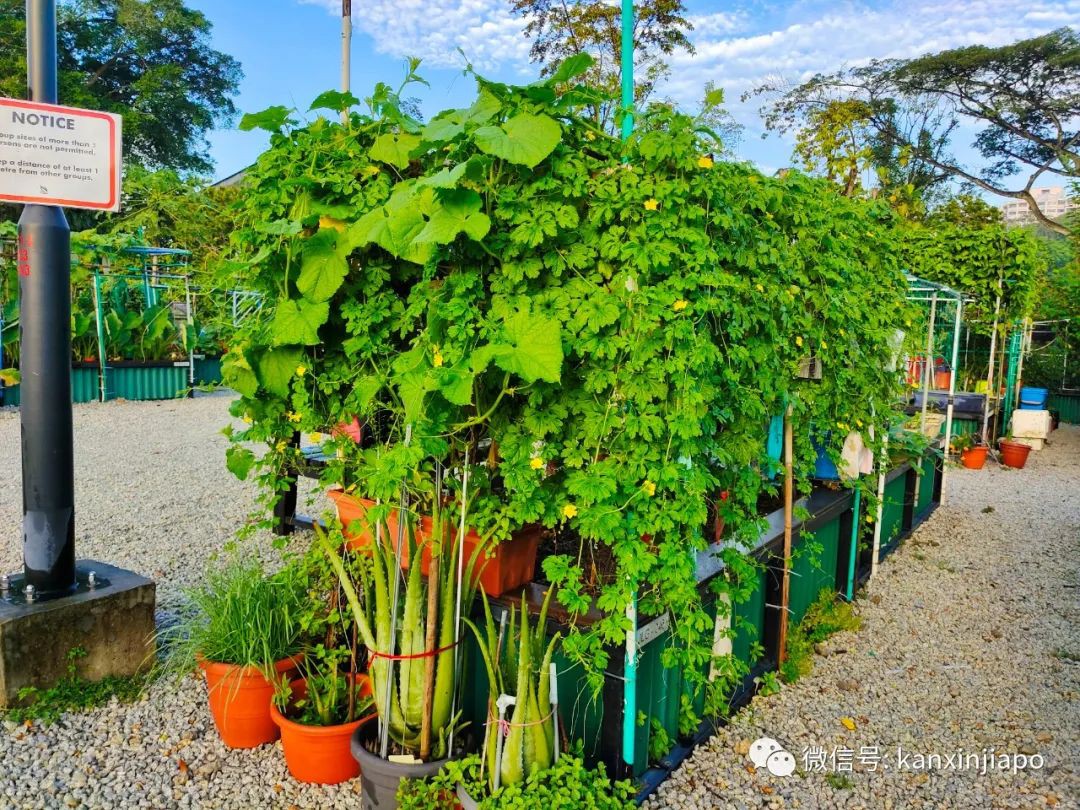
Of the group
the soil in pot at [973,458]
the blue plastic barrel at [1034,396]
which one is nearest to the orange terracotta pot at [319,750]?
the soil in pot at [973,458]

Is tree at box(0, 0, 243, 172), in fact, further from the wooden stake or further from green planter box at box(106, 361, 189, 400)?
the wooden stake

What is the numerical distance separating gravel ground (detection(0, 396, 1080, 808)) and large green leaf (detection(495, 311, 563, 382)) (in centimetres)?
151

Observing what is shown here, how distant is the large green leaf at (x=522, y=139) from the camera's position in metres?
1.90

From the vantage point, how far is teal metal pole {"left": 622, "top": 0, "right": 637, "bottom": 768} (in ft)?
6.83

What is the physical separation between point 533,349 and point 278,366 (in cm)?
98

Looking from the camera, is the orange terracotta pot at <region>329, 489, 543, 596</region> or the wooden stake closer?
the orange terracotta pot at <region>329, 489, 543, 596</region>

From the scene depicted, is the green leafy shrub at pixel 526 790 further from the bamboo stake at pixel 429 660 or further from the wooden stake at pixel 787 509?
the wooden stake at pixel 787 509

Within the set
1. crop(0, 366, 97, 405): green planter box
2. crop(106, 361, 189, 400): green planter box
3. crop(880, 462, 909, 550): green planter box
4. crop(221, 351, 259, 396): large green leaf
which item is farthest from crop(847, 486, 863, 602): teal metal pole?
crop(0, 366, 97, 405): green planter box

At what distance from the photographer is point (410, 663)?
7.66 feet

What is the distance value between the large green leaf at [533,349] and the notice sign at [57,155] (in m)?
1.89

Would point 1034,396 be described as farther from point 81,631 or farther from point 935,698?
point 81,631

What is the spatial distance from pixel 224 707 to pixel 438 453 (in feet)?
4.29

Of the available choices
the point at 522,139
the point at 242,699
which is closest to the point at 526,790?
the point at 242,699

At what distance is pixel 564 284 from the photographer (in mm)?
2125
